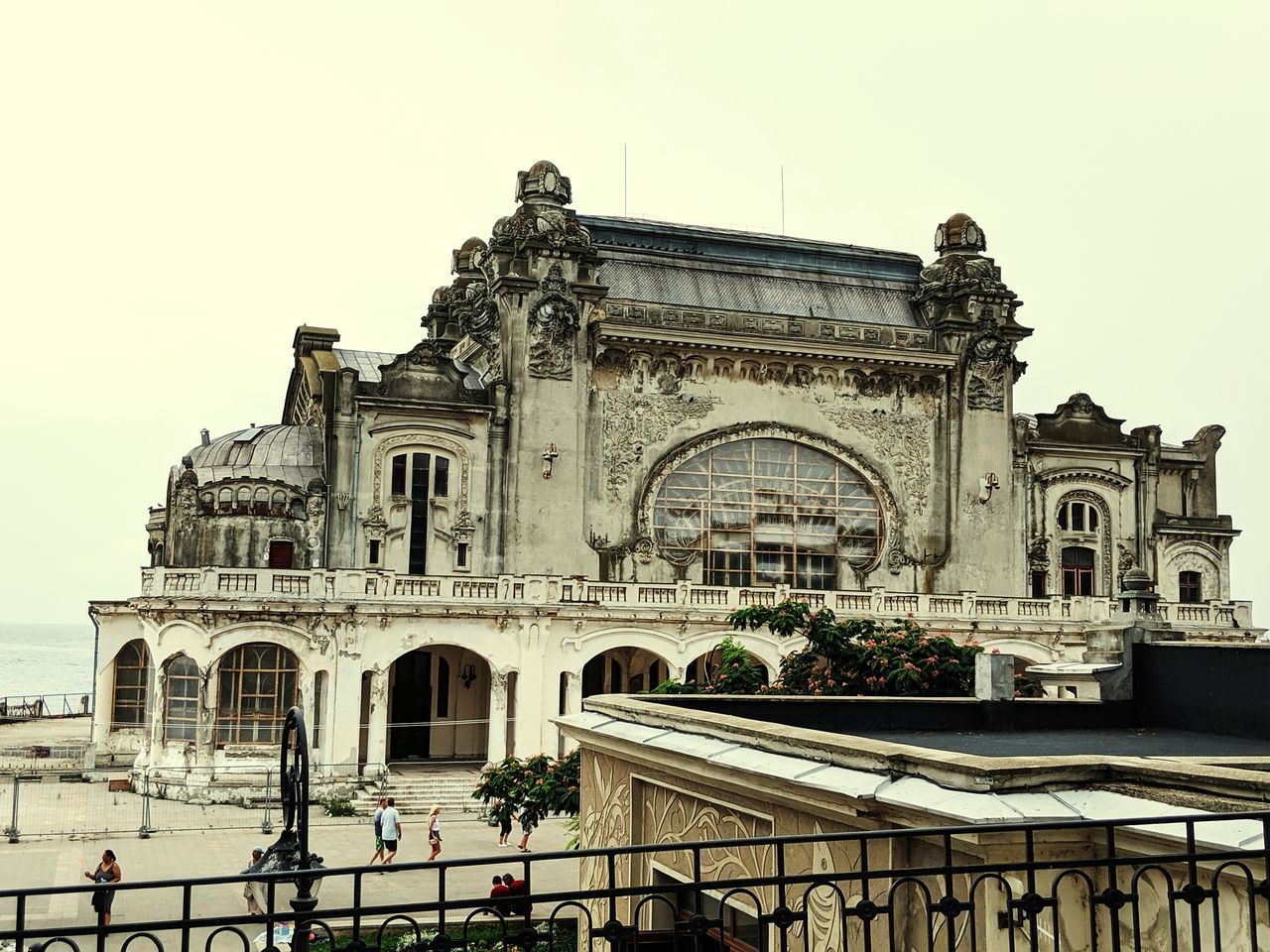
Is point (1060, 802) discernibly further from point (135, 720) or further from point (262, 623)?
point (135, 720)

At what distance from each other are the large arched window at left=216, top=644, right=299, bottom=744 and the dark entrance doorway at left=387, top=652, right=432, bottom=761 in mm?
4796

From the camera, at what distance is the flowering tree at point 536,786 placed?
73.9 feet

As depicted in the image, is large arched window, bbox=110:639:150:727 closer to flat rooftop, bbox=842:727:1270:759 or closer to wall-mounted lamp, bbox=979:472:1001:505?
wall-mounted lamp, bbox=979:472:1001:505

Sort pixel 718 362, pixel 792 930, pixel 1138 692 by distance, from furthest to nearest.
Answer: pixel 718 362, pixel 1138 692, pixel 792 930

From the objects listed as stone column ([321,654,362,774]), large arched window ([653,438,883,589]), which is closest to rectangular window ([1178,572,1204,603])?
large arched window ([653,438,883,589])

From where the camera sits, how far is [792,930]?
968 centimetres

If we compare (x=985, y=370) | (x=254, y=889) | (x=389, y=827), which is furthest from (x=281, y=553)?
(x=254, y=889)

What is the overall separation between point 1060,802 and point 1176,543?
151ft

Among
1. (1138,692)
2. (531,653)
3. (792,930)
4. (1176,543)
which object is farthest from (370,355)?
(792,930)

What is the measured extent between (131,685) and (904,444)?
25.6 meters

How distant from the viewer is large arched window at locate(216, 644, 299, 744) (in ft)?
118

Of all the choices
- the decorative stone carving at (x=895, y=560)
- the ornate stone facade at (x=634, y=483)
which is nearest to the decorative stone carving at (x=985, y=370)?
the ornate stone facade at (x=634, y=483)

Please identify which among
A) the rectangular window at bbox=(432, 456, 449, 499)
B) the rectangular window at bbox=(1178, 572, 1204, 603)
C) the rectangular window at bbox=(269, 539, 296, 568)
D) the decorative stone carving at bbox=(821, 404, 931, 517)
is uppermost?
the decorative stone carving at bbox=(821, 404, 931, 517)

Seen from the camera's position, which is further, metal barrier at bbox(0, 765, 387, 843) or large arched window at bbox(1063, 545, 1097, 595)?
large arched window at bbox(1063, 545, 1097, 595)
